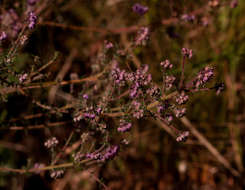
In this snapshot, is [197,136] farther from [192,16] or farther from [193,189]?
[192,16]

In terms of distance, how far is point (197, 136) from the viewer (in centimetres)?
356

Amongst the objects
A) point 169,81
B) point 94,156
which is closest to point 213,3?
point 169,81

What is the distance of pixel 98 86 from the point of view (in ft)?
7.54

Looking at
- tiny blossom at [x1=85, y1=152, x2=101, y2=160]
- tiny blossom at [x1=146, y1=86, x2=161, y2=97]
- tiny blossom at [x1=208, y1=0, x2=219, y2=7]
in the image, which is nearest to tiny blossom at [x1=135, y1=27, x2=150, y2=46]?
tiny blossom at [x1=146, y1=86, x2=161, y2=97]

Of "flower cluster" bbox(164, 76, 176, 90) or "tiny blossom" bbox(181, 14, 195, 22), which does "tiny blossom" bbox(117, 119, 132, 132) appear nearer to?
"flower cluster" bbox(164, 76, 176, 90)

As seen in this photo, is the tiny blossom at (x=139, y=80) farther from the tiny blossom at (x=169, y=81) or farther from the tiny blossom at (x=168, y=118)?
A: the tiny blossom at (x=168, y=118)

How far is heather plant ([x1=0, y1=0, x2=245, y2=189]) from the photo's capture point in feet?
5.50

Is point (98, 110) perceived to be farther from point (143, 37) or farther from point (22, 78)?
point (143, 37)

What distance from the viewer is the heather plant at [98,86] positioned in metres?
1.68

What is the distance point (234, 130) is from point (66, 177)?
2194 millimetres

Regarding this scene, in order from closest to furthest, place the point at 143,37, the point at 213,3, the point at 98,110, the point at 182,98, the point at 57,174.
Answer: the point at 182,98 < the point at 98,110 < the point at 57,174 < the point at 143,37 < the point at 213,3

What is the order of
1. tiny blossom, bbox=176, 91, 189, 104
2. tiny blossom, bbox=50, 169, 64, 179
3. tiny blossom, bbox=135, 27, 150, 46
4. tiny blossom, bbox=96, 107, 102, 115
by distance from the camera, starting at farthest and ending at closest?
tiny blossom, bbox=135, 27, 150, 46 → tiny blossom, bbox=50, 169, 64, 179 → tiny blossom, bbox=96, 107, 102, 115 → tiny blossom, bbox=176, 91, 189, 104

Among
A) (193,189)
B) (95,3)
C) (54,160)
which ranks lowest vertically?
(193,189)

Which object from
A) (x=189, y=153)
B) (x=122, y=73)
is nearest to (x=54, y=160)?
(x=122, y=73)
